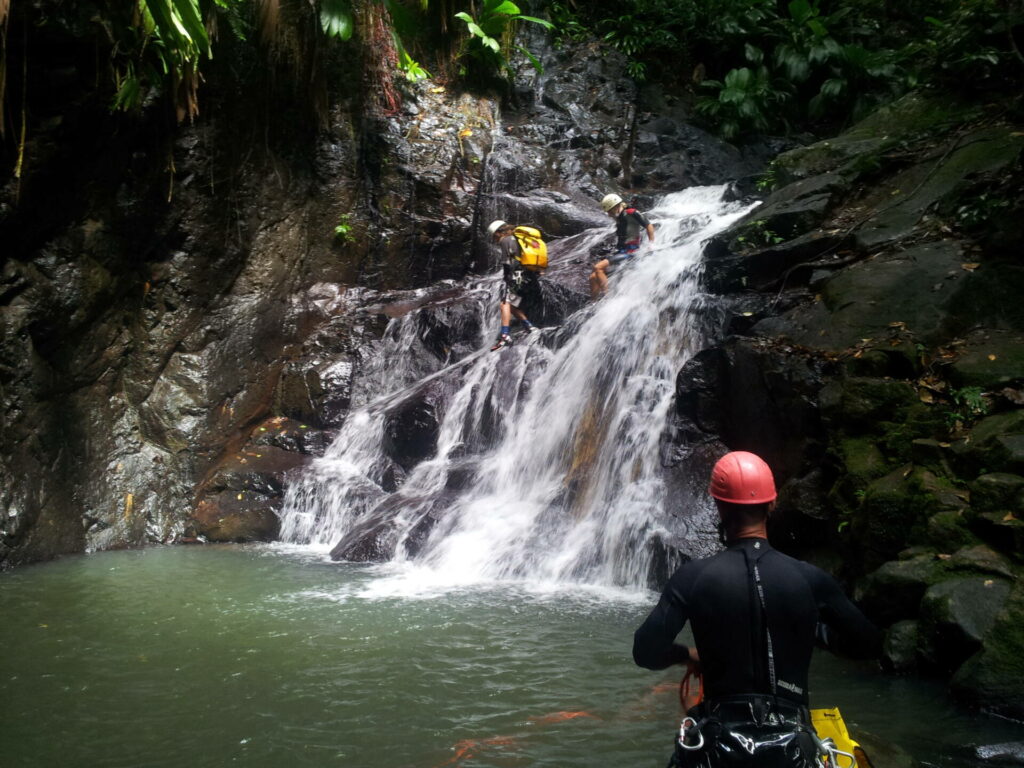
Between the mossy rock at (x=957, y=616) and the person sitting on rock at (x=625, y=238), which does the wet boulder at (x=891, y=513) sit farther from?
the person sitting on rock at (x=625, y=238)

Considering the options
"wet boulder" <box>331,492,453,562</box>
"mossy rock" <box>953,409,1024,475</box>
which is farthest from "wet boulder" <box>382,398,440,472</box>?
"mossy rock" <box>953,409,1024,475</box>

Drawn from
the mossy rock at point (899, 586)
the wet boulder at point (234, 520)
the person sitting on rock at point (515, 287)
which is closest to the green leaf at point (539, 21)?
the person sitting on rock at point (515, 287)

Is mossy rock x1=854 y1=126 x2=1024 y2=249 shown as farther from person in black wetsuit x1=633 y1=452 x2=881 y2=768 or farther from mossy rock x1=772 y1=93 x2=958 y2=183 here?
person in black wetsuit x1=633 y1=452 x2=881 y2=768

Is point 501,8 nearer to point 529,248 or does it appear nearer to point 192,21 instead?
point 529,248

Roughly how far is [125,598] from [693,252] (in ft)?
25.9

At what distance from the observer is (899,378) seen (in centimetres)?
573

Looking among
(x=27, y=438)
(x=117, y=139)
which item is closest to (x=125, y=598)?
(x=27, y=438)

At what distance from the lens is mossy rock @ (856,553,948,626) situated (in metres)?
4.36

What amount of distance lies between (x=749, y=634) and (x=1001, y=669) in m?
2.42

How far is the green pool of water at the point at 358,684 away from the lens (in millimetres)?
3604

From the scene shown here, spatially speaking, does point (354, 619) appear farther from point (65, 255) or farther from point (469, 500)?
point (65, 255)

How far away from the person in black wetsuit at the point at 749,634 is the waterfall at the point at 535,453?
4.56 m

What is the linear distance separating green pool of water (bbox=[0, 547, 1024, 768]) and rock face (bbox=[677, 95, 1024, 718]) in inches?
20.7

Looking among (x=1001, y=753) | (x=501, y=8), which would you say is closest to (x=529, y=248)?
(x=501, y=8)
